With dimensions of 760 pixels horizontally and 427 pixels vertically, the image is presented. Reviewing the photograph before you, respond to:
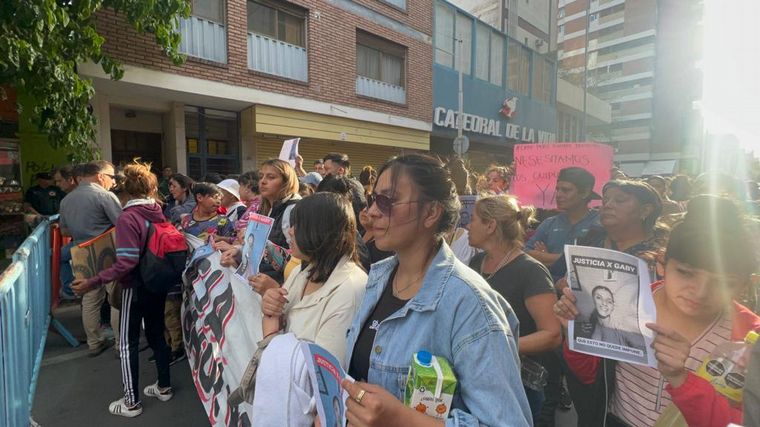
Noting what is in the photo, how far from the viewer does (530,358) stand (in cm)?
227

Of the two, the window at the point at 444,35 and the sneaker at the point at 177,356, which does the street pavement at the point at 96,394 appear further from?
the window at the point at 444,35

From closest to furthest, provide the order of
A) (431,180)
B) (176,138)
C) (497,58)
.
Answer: (431,180) < (176,138) < (497,58)

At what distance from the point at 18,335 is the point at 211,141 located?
8.45 metres

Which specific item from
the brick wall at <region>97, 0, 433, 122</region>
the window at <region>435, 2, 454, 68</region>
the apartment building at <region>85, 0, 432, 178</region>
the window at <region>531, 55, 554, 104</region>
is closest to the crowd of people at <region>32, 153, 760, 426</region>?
the brick wall at <region>97, 0, 433, 122</region>

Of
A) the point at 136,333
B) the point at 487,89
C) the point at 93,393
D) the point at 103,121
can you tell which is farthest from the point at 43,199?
the point at 487,89

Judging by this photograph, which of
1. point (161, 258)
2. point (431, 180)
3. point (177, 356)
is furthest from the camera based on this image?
point (177, 356)

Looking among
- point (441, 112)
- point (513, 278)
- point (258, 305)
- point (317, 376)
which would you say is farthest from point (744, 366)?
point (441, 112)

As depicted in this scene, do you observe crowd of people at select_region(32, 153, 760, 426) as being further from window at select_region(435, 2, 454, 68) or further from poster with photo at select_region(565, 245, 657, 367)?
window at select_region(435, 2, 454, 68)

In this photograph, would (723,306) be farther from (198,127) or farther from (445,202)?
(198,127)

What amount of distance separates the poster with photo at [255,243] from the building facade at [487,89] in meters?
13.3

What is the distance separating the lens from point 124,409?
3.32m

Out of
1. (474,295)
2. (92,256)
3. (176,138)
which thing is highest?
(176,138)

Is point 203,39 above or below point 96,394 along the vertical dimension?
above

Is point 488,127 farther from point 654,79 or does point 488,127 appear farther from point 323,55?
point 654,79
